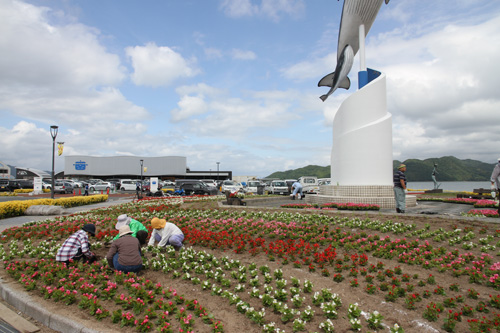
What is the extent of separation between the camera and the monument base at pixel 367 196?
13992 mm

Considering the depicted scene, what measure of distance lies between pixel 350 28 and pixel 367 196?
843cm

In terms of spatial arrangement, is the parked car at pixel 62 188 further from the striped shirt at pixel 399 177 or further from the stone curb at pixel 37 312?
the striped shirt at pixel 399 177

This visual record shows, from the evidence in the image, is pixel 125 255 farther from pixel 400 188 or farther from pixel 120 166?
pixel 120 166

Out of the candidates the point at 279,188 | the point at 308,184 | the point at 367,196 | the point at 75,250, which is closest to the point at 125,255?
the point at 75,250

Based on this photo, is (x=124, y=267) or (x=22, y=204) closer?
(x=124, y=267)

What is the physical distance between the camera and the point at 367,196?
14422 millimetres

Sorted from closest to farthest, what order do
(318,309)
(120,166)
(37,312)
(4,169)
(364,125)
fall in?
1. (318,309)
2. (37,312)
3. (364,125)
4. (120,166)
5. (4,169)

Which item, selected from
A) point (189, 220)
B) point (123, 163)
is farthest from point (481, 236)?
point (123, 163)

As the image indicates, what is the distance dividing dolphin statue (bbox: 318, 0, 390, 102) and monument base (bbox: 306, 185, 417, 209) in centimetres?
626

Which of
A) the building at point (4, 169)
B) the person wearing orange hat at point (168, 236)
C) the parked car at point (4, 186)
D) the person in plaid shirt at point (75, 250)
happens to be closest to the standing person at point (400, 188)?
the person wearing orange hat at point (168, 236)

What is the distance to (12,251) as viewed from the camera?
7637 mm

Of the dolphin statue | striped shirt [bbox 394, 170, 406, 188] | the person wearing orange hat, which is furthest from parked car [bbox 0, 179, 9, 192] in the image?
striped shirt [bbox 394, 170, 406, 188]

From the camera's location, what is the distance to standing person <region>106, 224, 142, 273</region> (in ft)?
18.9

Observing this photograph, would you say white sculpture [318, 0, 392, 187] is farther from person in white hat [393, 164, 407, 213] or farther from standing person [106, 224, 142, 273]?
standing person [106, 224, 142, 273]
